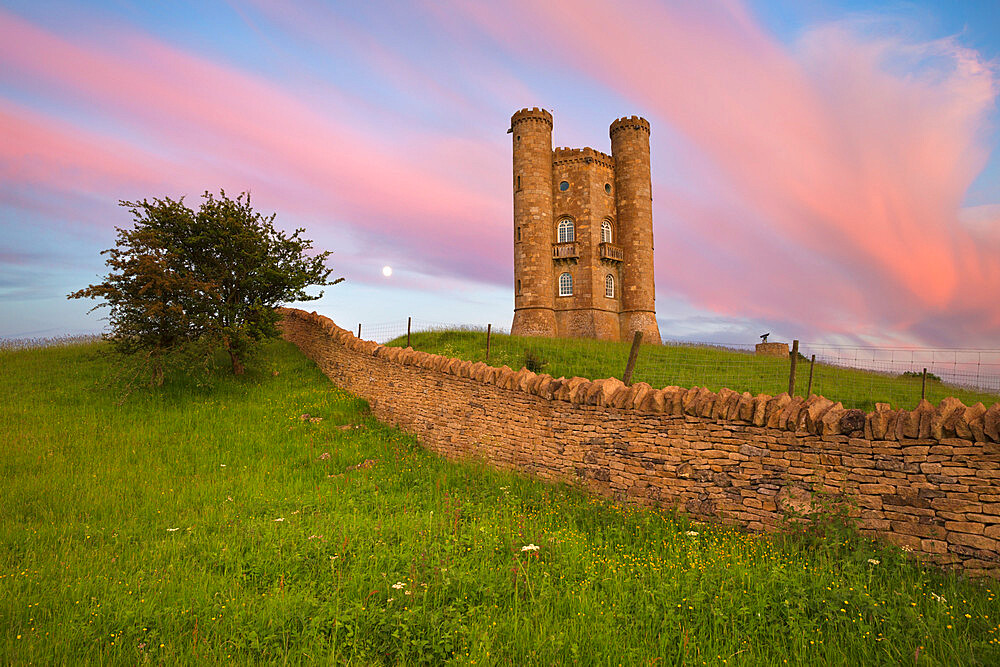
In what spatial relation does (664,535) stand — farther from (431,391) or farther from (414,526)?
(431,391)

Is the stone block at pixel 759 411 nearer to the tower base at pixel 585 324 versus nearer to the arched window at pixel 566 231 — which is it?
the tower base at pixel 585 324

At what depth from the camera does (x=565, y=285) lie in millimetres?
32219

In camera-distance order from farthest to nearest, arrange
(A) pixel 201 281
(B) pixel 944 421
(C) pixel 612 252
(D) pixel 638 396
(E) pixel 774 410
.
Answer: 1. (C) pixel 612 252
2. (A) pixel 201 281
3. (D) pixel 638 396
4. (E) pixel 774 410
5. (B) pixel 944 421

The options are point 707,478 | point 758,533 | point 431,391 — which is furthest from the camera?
point 431,391

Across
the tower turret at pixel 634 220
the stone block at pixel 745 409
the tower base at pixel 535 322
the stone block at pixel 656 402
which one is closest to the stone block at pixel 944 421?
the stone block at pixel 745 409

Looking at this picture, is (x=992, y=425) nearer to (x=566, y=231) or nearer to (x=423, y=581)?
(x=423, y=581)

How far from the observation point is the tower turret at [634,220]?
3294 cm

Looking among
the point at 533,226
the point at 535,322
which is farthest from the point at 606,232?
the point at 535,322

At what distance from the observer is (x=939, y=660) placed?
139 inches

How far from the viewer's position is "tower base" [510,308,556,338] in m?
30.4

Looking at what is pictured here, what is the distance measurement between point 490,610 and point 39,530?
588 centimetres

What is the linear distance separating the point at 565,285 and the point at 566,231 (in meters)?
3.72

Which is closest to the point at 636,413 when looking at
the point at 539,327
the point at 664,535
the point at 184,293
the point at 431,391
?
the point at 664,535

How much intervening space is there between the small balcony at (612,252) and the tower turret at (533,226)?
146 inches
